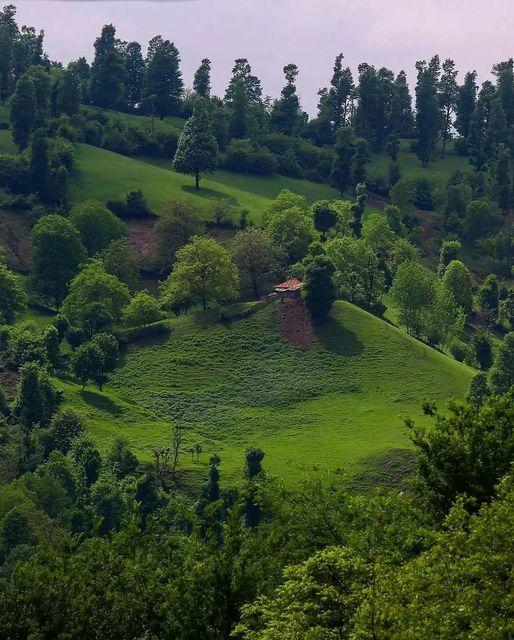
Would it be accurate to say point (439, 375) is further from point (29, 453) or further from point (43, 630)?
point (43, 630)

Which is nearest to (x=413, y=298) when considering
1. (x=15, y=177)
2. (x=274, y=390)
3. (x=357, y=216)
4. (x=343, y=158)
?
(x=274, y=390)

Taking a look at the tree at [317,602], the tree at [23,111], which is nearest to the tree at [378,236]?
the tree at [23,111]

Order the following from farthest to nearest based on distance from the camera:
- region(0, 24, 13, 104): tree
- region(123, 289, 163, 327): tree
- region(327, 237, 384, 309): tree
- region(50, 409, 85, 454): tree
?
region(0, 24, 13, 104): tree
region(327, 237, 384, 309): tree
region(123, 289, 163, 327): tree
region(50, 409, 85, 454): tree

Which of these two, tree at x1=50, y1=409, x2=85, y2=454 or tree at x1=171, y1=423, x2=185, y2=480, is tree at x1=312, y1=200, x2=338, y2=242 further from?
tree at x1=50, y1=409, x2=85, y2=454

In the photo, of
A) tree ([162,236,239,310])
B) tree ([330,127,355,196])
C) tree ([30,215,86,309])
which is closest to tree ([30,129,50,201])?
tree ([30,215,86,309])

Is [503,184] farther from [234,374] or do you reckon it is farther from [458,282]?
[234,374]

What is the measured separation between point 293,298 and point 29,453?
39575 millimetres

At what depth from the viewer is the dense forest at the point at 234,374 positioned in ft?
126

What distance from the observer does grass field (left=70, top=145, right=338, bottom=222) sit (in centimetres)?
16138

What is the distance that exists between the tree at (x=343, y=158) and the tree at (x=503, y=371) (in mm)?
72093

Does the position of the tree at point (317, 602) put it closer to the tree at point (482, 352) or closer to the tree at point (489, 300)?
the tree at point (482, 352)

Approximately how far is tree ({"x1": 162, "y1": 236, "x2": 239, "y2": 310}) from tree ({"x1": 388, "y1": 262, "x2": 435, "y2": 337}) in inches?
723

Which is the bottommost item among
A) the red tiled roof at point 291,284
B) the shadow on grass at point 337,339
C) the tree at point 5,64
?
the shadow on grass at point 337,339

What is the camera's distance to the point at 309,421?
106438 mm
